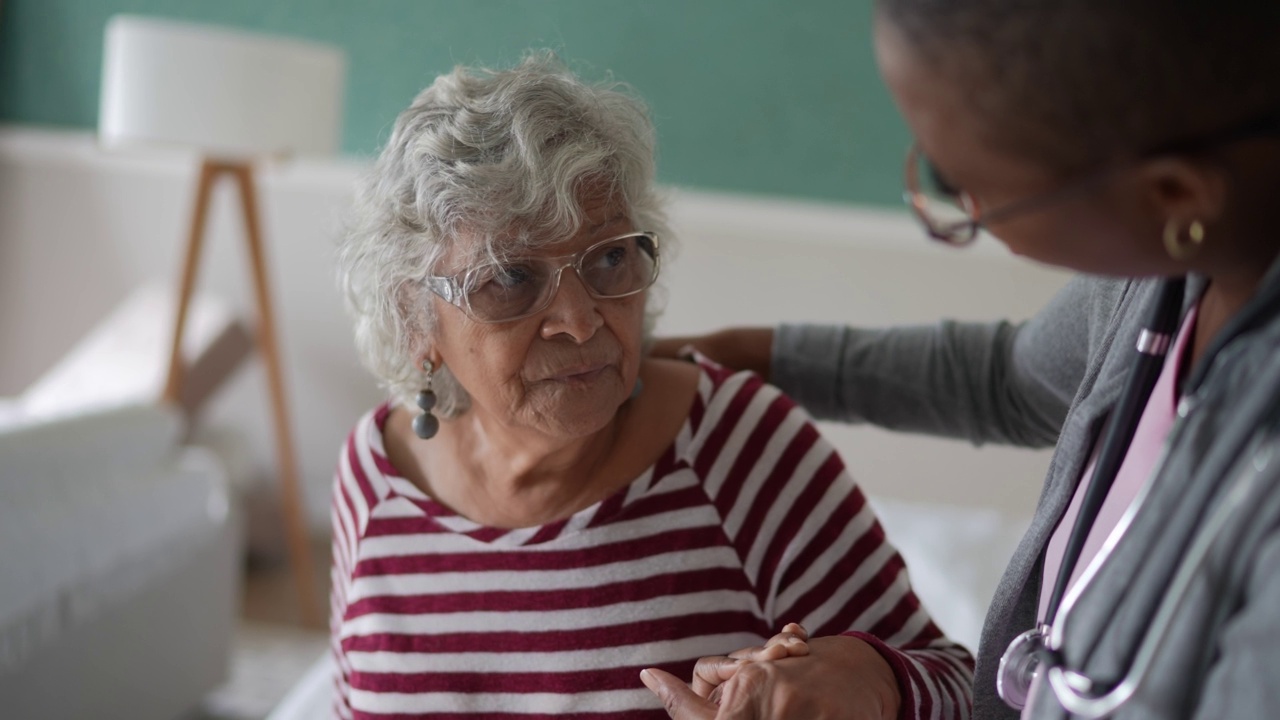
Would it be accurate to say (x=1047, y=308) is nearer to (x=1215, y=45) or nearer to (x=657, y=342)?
(x=657, y=342)

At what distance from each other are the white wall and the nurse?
8.34 feet

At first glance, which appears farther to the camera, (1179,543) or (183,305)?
(183,305)

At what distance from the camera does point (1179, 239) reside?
2.21 ft

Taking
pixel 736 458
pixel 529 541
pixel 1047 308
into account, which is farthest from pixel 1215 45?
pixel 529 541

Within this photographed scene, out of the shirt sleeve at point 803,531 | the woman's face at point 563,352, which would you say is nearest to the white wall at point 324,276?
the shirt sleeve at point 803,531

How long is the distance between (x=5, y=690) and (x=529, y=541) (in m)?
1.22

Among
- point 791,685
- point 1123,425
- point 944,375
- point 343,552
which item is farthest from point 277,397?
point 1123,425

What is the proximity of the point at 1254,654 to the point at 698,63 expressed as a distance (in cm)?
332

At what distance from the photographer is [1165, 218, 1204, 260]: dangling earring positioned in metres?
0.67

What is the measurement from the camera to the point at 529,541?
1.31 meters

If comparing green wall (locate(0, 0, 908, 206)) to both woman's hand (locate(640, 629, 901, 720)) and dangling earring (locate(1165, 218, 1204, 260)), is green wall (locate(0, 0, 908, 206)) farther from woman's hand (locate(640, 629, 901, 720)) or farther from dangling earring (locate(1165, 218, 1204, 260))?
dangling earring (locate(1165, 218, 1204, 260))

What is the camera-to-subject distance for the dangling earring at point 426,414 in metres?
1.37

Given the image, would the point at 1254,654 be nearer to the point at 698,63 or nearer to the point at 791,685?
the point at 791,685

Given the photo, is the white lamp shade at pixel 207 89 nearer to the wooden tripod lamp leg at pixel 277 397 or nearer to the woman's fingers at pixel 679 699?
the wooden tripod lamp leg at pixel 277 397
